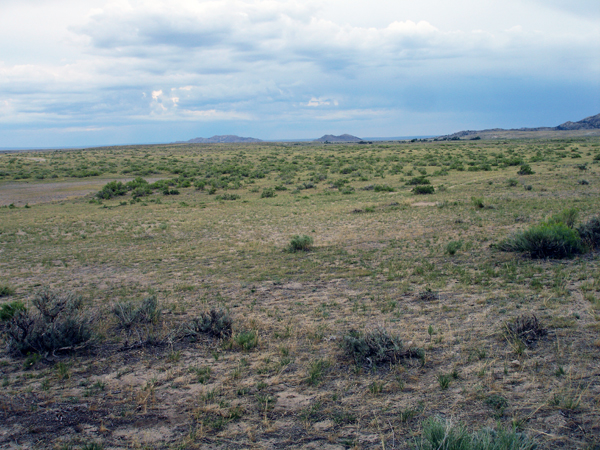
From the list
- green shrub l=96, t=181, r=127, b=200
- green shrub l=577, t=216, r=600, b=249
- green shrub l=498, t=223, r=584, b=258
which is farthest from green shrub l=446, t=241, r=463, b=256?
green shrub l=96, t=181, r=127, b=200

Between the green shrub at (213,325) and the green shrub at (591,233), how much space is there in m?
8.29

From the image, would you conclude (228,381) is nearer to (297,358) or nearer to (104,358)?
(297,358)

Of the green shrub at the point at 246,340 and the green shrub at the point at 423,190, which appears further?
the green shrub at the point at 423,190

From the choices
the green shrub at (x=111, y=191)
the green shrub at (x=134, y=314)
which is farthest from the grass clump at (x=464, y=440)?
the green shrub at (x=111, y=191)

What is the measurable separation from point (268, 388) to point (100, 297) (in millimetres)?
5282

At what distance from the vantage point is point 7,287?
8.80 m

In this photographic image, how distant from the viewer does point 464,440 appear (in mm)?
3049

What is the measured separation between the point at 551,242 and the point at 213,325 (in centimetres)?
732

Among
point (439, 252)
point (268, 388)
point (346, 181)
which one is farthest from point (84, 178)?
point (268, 388)

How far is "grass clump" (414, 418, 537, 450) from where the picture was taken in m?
2.99

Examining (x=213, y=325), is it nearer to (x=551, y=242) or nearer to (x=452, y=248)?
(x=452, y=248)

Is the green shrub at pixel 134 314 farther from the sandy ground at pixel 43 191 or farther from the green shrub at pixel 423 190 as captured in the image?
the sandy ground at pixel 43 191

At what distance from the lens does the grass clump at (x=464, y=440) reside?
2986 millimetres

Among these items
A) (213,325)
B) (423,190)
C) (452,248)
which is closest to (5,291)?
(213,325)
